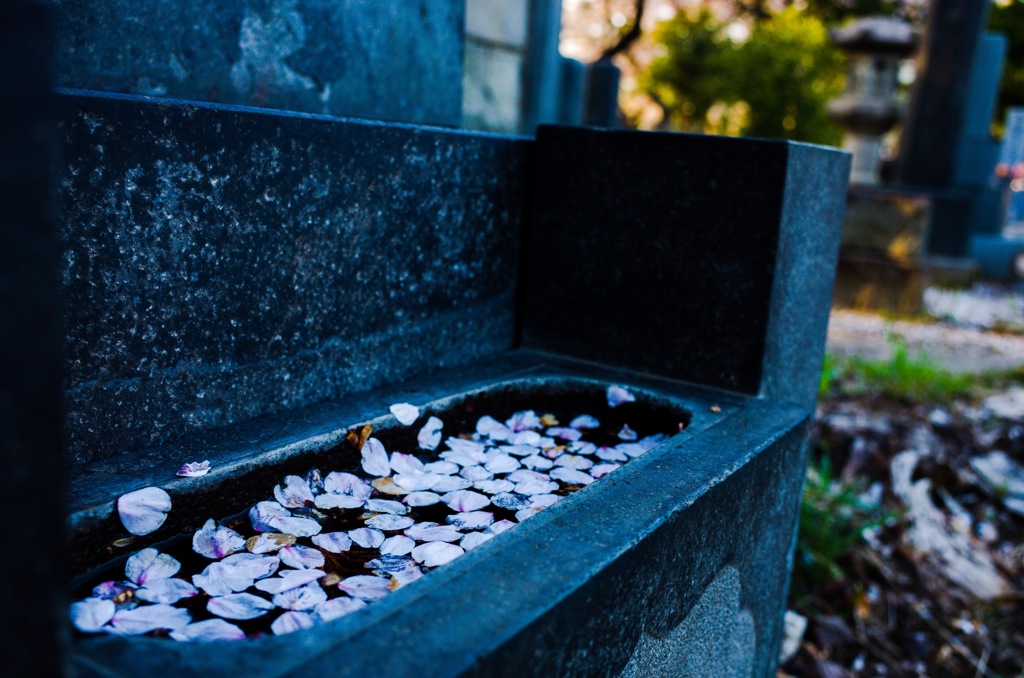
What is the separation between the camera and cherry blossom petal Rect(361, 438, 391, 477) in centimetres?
148

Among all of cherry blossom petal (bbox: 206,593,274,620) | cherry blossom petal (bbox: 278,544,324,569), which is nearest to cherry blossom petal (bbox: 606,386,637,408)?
cherry blossom petal (bbox: 278,544,324,569)

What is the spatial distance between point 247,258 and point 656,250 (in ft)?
3.18

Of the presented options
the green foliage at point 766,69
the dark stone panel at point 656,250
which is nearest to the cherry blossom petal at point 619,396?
the dark stone panel at point 656,250

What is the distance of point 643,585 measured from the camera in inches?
44.4

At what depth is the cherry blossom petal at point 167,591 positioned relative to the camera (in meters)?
1.06

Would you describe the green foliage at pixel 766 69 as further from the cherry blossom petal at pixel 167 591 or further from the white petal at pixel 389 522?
the cherry blossom petal at pixel 167 591

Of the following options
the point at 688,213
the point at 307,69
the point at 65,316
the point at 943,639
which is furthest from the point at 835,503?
the point at 65,316

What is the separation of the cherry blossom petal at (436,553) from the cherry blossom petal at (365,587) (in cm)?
8

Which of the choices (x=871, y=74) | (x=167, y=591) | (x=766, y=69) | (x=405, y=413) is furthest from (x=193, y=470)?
(x=766, y=69)

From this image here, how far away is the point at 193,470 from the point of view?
124 cm

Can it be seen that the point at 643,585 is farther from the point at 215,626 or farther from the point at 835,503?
the point at 835,503

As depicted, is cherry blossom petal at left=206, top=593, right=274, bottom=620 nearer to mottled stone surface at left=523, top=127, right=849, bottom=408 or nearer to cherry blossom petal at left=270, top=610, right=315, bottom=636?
cherry blossom petal at left=270, top=610, right=315, bottom=636

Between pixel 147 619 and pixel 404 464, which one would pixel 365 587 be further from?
pixel 404 464

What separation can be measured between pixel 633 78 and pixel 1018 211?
9.93m
